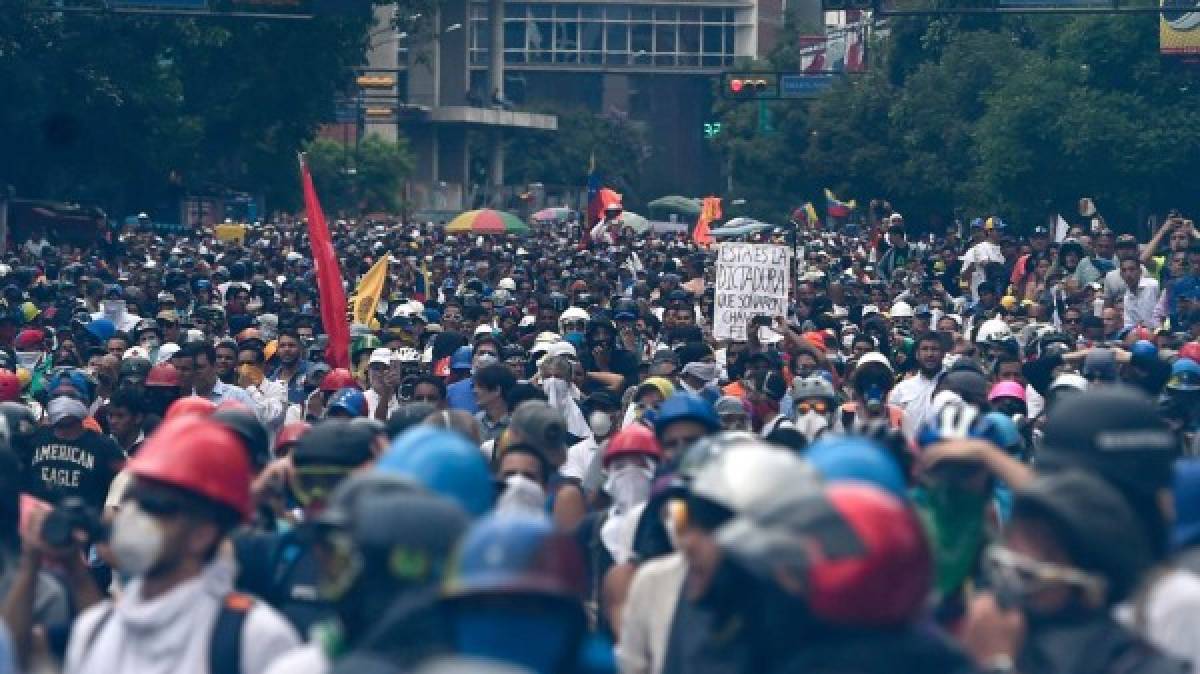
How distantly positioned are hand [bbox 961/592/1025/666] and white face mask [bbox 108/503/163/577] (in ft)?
5.13

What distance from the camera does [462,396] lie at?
1463cm

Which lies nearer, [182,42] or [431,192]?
[182,42]

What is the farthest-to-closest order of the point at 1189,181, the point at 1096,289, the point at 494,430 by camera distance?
the point at 1189,181, the point at 1096,289, the point at 494,430

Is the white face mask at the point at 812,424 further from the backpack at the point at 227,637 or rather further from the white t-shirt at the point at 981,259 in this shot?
the white t-shirt at the point at 981,259

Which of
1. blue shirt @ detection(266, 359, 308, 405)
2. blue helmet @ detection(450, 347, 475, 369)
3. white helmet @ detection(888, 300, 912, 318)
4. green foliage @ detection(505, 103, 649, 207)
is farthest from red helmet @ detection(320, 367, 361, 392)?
green foliage @ detection(505, 103, 649, 207)

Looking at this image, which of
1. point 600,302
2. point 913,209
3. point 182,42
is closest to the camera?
point 600,302

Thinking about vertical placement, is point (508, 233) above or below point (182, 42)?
below

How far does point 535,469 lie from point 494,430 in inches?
139

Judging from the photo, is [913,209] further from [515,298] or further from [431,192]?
[431,192]

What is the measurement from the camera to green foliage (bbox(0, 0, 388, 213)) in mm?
38219

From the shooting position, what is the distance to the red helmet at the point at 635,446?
8567 millimetres

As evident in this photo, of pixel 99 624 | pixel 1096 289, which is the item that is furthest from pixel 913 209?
pixel 99 624

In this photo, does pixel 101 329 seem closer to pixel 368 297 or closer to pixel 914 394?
pixel 368 297

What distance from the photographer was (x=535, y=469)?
28.4 feet
